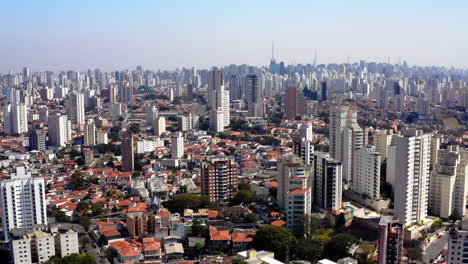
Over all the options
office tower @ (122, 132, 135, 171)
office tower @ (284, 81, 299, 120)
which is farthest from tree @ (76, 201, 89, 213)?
office tower @ (284, 81, 299, 120)

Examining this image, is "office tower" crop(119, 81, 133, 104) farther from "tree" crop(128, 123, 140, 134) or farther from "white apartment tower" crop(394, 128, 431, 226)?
"white apartment tower" crop(394, 128, 431, 226)

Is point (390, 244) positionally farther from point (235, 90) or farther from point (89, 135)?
point (235, 90)

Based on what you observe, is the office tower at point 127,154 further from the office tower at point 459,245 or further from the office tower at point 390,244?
the office tower at point 459,245

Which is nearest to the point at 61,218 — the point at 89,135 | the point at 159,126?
the point at 89,135

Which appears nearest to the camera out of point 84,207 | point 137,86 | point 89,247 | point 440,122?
point 89,247

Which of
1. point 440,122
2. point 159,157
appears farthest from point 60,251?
point 440,122

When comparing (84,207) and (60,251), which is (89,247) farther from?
(84,207)

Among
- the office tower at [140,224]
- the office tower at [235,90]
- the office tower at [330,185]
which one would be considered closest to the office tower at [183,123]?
the office tower at [235,90]
